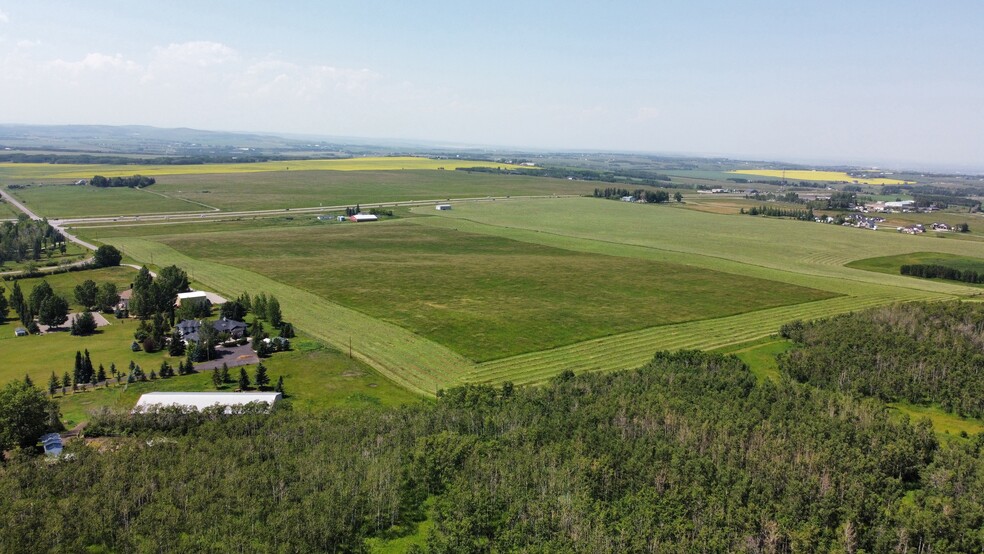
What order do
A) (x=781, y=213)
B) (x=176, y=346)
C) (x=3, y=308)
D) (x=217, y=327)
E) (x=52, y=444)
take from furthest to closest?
(x=781, y=213) → (x=3, y=308) → (x=217, y=327) → (x=176, y=346) → (x=52, y=444)

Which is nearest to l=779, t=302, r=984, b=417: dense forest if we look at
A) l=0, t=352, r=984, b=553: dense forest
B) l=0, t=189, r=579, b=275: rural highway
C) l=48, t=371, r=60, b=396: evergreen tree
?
l=0, t=352, r=984, b=553: dense forest

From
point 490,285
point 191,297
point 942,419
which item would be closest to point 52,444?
point 191,297

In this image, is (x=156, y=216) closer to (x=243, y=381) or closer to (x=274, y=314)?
(x=274, y=314)

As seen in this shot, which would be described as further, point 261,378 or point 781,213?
point 781,213

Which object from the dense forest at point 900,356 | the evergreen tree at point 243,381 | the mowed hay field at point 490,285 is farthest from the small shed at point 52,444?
the dense forest at point 900,356

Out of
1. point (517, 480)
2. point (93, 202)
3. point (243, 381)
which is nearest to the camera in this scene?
point (517, 480)

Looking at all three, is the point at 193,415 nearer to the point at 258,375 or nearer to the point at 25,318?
the point at 258,375

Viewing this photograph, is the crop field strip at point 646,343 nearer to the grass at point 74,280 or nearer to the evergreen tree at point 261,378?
the evergreen tree at point 261,378
